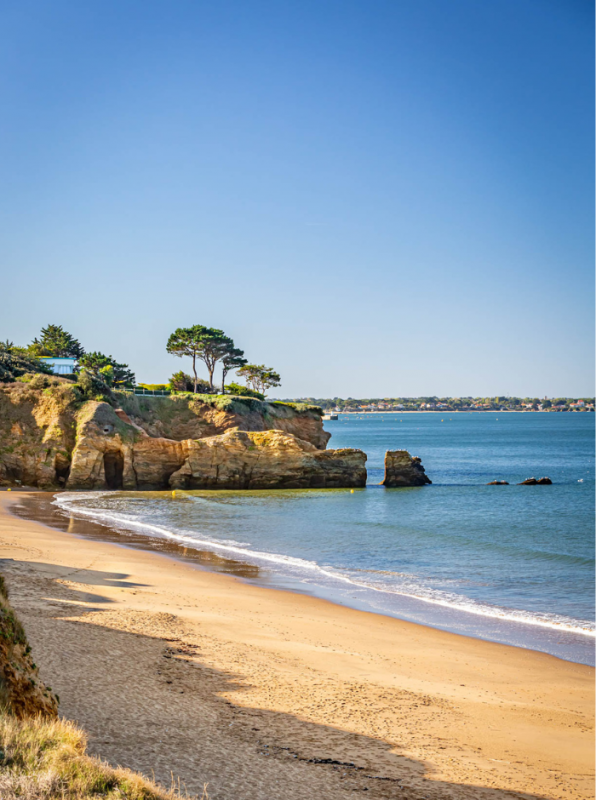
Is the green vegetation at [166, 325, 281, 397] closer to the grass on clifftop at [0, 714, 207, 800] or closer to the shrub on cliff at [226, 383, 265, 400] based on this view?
the shrub on cliff at [226, 383, 265, 400]

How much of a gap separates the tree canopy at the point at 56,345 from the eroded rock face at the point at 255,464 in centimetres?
4012

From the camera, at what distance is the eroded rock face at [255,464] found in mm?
45562

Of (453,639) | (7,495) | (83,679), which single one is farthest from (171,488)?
(83,679)

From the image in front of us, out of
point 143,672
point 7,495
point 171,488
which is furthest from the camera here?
point 171,488

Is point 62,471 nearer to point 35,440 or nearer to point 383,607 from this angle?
point 35,440

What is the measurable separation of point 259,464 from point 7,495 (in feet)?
56.2

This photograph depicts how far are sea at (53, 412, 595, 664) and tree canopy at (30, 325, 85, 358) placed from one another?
1700 inches

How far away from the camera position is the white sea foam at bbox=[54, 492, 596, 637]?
1617cm

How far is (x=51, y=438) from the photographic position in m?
42.2

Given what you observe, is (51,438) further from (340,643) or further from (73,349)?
(73,349)

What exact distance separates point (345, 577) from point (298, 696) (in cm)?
1092

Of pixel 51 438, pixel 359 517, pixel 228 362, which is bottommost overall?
pixel 359 517

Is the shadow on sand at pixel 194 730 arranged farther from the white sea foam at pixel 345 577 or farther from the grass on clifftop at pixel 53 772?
the white sea foam at pixel 345 577

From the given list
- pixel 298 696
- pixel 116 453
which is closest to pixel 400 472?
pixel 116 453
